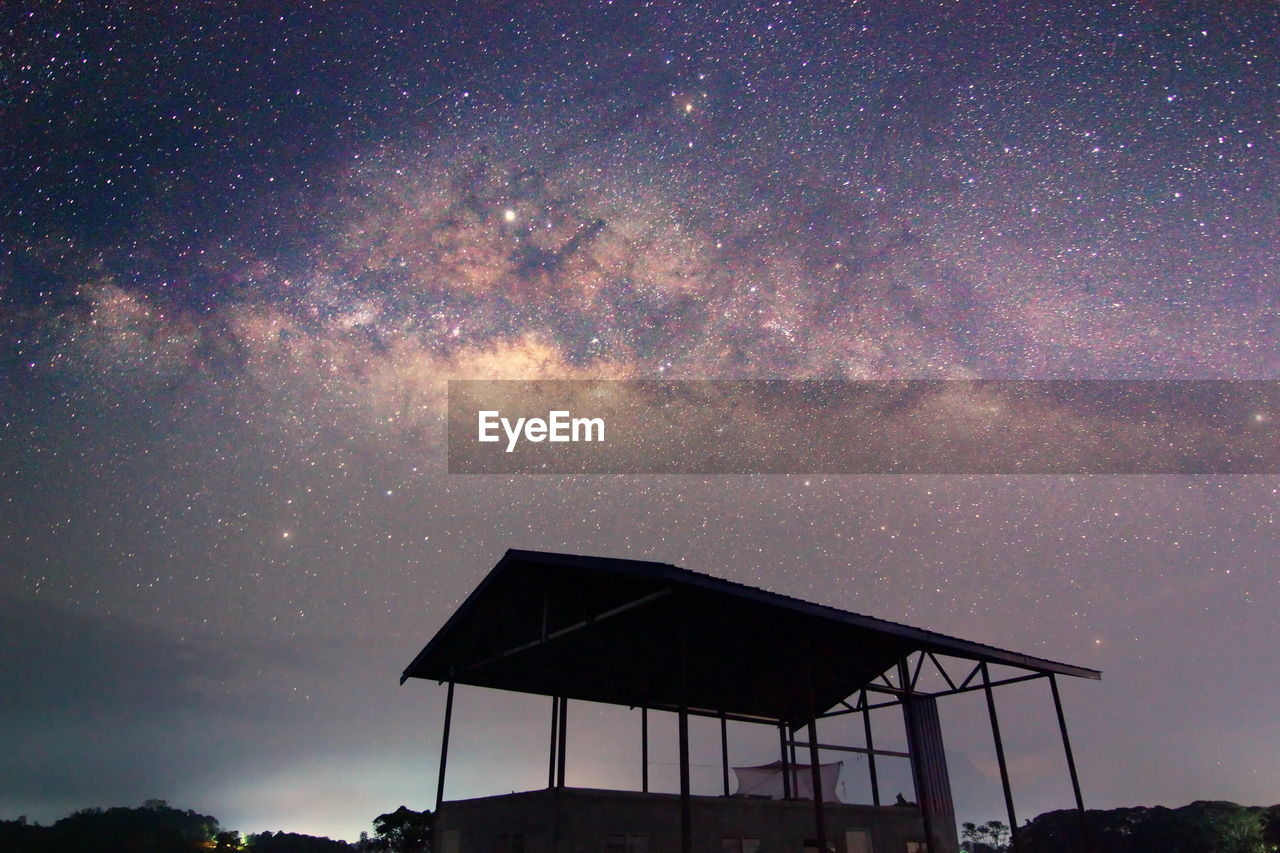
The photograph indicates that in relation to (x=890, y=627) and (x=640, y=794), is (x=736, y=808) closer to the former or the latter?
(x=640, y=794)

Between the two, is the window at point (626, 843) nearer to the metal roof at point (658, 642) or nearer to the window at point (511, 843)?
the window at point (511, 843)

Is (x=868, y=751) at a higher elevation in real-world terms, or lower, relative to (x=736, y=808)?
higher

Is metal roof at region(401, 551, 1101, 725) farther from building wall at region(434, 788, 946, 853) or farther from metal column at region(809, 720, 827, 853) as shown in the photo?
building wall at region(434, 788, 946, 853)

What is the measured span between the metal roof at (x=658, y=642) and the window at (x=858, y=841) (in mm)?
3809

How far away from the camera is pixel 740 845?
17.5 m

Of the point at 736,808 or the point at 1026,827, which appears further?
the point at 1026,827

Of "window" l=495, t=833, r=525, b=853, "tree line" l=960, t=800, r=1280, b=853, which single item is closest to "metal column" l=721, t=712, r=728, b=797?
"window" l=495, t=833, r=525, b=853

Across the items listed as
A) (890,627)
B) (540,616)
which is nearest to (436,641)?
(540,616)

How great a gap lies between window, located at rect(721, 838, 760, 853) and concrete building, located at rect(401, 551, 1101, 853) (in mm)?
30

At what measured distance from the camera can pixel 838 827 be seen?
18938 mm

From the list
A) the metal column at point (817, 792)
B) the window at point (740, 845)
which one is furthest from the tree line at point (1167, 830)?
the metal column at point (817, 792)

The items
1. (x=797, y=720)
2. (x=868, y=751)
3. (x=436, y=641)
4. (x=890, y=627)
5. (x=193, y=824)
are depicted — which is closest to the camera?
(x=890, y=627)

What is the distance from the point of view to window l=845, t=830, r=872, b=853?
19.1m

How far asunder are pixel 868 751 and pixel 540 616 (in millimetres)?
9038
